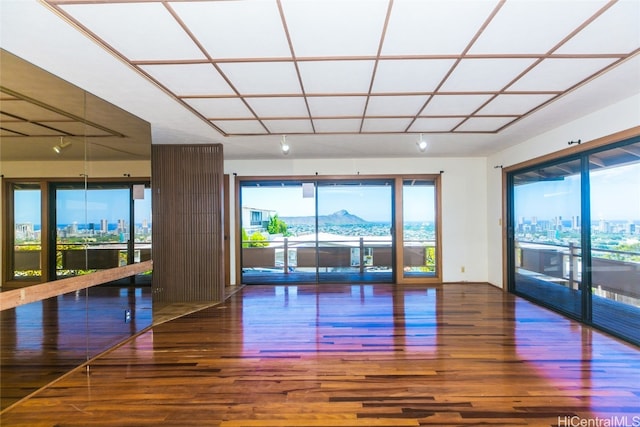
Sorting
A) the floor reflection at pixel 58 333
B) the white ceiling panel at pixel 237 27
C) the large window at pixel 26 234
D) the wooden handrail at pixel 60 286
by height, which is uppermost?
the white ceiling panel at pixel 237 27

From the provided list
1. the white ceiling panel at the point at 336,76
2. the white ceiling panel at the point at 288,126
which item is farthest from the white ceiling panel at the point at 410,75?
the white ceiling panel at the point at 288,126

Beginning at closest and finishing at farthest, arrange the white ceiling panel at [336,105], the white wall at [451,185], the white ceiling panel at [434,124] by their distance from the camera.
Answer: the white ceiling panel at [336,105]
the white ceiling panel at [434,124]
the white wall at [451,185]

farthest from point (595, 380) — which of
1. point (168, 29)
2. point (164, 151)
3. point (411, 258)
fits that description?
point (164, 151)

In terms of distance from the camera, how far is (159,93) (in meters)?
3.14

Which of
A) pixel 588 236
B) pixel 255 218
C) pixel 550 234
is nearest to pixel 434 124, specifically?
pixel 588 236

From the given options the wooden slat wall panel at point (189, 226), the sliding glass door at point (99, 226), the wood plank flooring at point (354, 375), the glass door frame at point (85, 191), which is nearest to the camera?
the wood plank flooring at point (354, 375)

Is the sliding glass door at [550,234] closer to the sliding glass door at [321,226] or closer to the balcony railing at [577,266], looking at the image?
the balcony railing at [577,266]

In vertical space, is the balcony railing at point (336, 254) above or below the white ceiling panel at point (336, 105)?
below

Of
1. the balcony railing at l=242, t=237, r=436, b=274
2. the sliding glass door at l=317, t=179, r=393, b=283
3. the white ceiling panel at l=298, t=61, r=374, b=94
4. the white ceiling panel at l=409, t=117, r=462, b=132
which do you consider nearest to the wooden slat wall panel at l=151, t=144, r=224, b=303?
the balcony railing at l=242, t=237, r=436, b=274

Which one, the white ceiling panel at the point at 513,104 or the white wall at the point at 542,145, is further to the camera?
the white wall at the point at 542,145

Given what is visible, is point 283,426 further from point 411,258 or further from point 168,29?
point 411,258

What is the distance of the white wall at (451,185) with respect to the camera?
6645 mm

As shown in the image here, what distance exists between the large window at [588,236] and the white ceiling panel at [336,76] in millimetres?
3231

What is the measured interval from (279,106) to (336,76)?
38.0 inches
